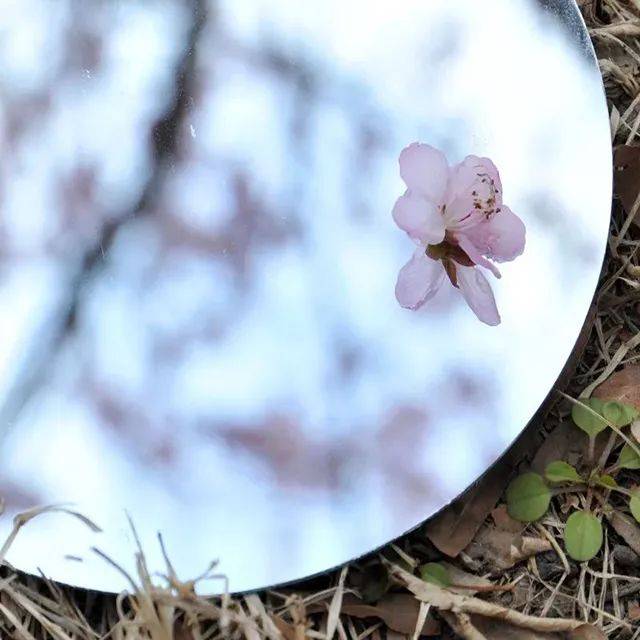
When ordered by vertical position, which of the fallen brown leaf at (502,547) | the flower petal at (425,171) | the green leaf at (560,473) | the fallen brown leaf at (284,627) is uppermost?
the flower petal at (425,171)

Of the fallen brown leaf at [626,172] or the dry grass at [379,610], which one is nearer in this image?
the dry grass at [379,610]

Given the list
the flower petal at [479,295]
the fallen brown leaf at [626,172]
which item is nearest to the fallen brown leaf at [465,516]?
the flower petal at [479,295]

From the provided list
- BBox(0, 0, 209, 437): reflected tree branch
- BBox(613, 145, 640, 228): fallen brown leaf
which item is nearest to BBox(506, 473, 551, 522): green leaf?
BBox(613, 145, 640, 228): fallen brown leaf

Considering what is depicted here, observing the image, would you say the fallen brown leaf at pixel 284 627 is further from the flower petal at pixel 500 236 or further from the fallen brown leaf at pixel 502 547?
the flower petal at pixel 500 236

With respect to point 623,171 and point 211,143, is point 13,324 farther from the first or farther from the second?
point 623,171

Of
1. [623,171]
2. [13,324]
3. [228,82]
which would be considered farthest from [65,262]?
[623,171]
